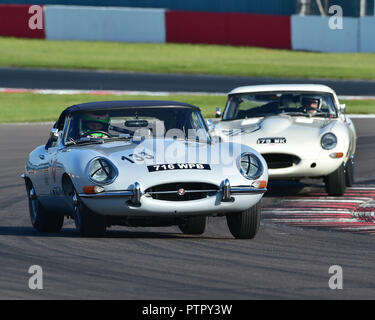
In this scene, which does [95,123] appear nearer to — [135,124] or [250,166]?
[135,124]

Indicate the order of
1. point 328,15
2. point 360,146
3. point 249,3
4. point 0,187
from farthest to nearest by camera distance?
point 249,3 < point 328,15 < point 360,146 < point 0,187

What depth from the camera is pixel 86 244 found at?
27.5 feet

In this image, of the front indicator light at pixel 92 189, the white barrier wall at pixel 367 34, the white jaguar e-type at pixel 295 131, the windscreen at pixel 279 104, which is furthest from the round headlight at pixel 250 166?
the white barrier wall at pixel 367 34

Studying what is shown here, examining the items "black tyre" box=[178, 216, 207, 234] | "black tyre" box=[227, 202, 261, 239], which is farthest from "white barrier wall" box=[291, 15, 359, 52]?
"black tyre" box=[227, 202, 261, 239]

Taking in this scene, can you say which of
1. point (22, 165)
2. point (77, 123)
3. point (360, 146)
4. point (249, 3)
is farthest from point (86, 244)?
point (249, 3)

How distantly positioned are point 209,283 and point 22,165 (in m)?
9.05

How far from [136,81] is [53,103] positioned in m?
4.45

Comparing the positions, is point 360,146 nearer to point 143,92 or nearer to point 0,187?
point 0,187

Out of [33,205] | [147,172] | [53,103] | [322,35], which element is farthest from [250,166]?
[322,35]

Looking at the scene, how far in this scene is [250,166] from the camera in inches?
344

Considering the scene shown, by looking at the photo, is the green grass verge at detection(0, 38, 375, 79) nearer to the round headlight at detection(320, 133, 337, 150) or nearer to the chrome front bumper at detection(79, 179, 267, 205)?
the round headlight at detection(320, 133, 337, 150)

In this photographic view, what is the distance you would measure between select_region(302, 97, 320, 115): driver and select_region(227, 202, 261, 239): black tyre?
15.6 ft

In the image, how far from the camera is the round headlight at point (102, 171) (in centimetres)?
840

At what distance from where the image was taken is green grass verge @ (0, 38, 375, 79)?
106ft
